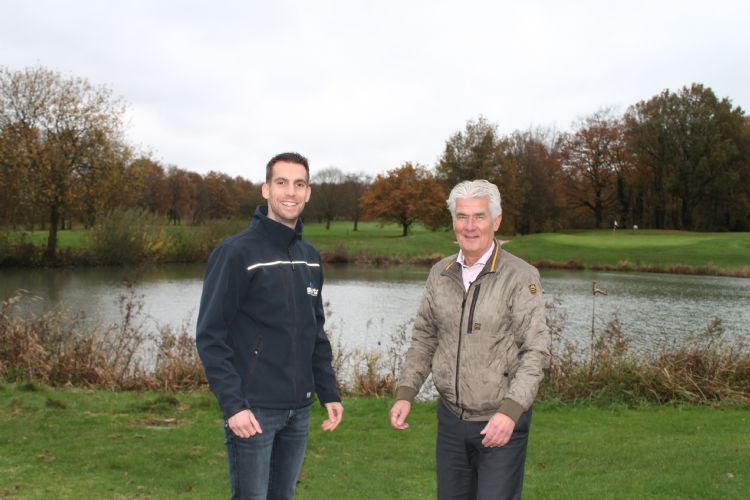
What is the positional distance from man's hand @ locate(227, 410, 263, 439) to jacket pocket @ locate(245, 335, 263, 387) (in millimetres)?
179

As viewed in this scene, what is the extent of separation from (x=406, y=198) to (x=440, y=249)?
598 inches

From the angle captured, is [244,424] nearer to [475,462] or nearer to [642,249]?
[475,462]

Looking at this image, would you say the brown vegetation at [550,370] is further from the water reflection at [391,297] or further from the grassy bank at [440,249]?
the grassy bank at [440,249]

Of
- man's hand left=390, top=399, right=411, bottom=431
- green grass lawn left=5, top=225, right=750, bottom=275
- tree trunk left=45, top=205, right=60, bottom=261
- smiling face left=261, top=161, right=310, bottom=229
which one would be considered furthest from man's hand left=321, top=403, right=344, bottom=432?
green grass lawn left=5, top=225, right=750, bottom=275

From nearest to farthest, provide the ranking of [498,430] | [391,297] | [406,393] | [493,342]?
[498,430]
[493,342]
[406,393]
[391,297]

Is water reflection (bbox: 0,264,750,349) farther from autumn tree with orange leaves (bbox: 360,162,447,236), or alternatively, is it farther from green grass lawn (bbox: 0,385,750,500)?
autumn tree with orange leaves (bbox: 360,162,447,236)

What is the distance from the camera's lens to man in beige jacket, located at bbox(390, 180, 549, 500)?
3.03 m

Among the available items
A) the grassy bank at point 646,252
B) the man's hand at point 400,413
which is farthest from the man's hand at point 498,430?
the grassy bank at point 646,252

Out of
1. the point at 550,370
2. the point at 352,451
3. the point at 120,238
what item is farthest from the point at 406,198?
the point at 352,451

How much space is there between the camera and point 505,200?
54344 mm

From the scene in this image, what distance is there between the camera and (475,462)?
3197 millimetres

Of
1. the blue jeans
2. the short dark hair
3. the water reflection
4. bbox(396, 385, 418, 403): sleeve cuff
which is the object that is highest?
the short dark hair

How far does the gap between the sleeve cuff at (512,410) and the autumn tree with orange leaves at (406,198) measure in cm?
5556

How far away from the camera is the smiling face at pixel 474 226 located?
128 inches
